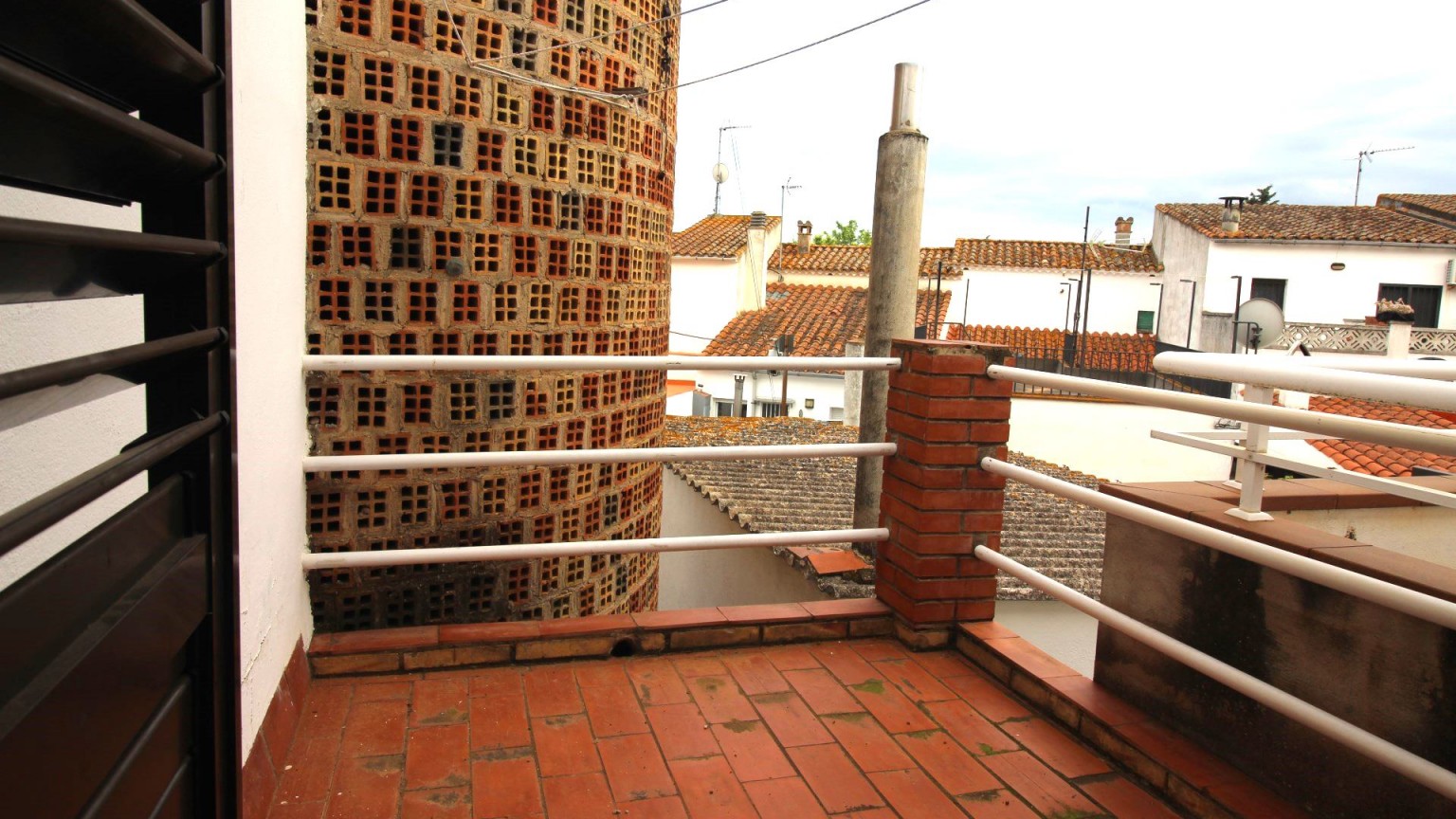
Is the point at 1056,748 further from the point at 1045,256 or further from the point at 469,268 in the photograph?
the point at 1045,256

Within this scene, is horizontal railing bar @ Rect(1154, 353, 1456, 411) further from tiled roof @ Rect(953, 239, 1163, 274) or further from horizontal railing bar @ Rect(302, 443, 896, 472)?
tiled roof @ Rect(953, 239, 1163, 274)

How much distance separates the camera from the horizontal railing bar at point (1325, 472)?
7.06 ft

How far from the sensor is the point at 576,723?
2361 mm

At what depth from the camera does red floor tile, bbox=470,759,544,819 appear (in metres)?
1.97

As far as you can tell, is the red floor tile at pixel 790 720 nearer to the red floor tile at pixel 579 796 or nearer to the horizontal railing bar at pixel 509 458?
the red floor tile at pixel 579 796

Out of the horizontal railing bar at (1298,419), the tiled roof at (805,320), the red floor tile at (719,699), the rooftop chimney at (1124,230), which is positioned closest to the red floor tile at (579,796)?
the red floor tile at (719,699)

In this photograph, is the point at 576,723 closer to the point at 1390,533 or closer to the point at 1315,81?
the point at 1390,533

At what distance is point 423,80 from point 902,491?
2.06m

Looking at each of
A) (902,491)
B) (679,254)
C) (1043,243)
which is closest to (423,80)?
(902,491)

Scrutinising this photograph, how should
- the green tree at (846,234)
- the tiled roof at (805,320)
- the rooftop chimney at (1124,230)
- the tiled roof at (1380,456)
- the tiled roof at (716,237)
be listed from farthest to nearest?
the green tree at (846,234)
the rooftop chimney at (1124,230)
the tiled roof at (716,237)
the tiled roof at (805,320)
the tiled roof at (1380,456)

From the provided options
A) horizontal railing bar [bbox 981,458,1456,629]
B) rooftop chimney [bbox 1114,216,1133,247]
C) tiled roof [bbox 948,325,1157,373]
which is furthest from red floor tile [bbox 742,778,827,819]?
rooftop chimney [bbox 1114,216,1133,247]

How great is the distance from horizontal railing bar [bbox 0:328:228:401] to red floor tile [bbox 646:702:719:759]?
1.68 m

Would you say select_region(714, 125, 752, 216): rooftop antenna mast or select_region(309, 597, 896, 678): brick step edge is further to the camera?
select_region(714, 125, 752, 216): rooftop antenna mast

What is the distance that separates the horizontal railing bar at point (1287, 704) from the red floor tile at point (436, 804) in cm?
158
